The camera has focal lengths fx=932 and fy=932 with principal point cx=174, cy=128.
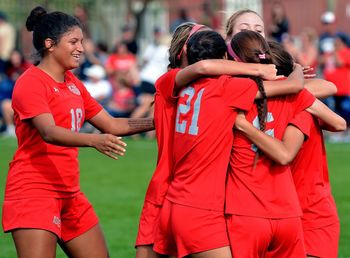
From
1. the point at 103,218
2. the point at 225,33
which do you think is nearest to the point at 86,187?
the point at 103,218

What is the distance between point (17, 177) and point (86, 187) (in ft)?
22.4

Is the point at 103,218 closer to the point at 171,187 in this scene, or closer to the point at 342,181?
the point at 342,181

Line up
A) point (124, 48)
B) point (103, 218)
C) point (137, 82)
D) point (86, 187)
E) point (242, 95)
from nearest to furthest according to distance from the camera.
Answer: point (242, 95) → point (103, 218) → point (86, 187) → point (137, 82) → point (124, 48)

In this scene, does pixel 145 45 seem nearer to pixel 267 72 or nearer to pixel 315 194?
pixel 315 194

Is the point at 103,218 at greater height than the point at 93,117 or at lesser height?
lesser

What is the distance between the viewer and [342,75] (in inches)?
731

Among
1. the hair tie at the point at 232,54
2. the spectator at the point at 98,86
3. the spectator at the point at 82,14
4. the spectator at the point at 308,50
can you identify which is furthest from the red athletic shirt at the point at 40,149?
the spectator at the point at 82,14

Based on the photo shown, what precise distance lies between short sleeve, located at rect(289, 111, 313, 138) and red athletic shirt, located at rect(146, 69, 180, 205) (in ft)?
2.27

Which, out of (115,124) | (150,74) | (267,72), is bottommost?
(150,74)

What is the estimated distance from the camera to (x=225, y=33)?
22.0 ft

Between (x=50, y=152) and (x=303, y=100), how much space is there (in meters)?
1.64

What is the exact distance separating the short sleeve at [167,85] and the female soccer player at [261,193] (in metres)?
0.43

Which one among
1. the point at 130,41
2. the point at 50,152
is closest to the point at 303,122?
the point at 50,152

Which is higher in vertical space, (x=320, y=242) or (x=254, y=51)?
(x=254, y=51)
